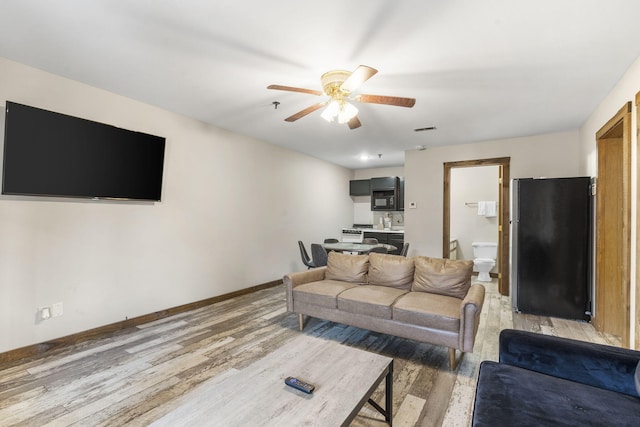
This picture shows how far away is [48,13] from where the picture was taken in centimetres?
192

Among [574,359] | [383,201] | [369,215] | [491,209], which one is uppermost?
[383,201]

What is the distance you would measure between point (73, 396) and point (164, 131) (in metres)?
2.76

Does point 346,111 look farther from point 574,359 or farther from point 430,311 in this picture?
point 574,359

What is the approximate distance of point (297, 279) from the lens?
346 centimetres

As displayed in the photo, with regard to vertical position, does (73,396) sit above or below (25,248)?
below

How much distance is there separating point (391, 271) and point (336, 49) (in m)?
2.30

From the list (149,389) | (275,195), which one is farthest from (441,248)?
(149,389)

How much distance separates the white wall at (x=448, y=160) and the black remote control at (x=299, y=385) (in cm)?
430

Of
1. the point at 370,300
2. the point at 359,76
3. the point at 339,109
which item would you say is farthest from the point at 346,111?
the point at 370,300

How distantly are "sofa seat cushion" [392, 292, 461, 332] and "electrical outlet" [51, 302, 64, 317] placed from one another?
3.10 metres

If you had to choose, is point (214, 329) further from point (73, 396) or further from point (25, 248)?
point (25, 248)

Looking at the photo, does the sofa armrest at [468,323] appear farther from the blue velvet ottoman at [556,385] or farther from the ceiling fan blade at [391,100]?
the ceiling fan blade at [391,100]

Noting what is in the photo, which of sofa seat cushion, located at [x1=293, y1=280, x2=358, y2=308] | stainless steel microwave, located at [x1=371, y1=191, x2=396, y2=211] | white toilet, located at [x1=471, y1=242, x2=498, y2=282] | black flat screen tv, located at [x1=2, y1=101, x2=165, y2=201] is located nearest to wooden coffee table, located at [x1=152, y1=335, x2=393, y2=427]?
sofa seat cushion, located at [x1=293, y1=280, x2=358, y2=308]

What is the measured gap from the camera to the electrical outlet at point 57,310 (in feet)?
9.08
